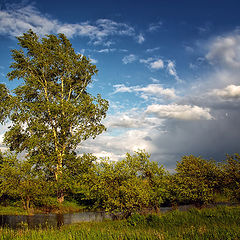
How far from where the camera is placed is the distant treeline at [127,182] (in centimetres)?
1959

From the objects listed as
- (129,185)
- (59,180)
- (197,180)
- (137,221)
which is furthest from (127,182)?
(59,180)

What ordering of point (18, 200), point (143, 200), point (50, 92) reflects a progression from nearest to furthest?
point (143, 200), point (18, 200), point (50, 92)

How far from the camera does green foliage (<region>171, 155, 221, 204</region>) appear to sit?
23.8 meters

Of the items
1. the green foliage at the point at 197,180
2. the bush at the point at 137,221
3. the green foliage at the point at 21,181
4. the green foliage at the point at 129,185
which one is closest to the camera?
the bush at the point at 137,221

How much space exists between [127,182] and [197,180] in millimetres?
9680

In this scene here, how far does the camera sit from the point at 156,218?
50.5 feet

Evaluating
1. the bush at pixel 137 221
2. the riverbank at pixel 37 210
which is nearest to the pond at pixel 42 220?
the riverbank at pixel 37 210

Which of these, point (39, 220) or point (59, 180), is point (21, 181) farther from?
point (39, 220)

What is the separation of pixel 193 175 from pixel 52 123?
22.2 m

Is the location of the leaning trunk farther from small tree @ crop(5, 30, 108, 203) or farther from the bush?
the bush

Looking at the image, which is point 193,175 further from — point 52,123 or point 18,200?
point 18,200

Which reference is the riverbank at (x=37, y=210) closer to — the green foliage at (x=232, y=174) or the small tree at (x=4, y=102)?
the small tree at (x=4, y=102)

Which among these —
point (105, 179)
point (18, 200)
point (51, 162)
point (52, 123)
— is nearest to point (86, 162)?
point (51, 162)

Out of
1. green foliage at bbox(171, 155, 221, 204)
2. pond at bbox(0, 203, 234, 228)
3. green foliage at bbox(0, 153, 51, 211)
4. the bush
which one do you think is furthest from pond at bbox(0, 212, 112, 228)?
green foliage at bbox(171, 155, 221, 204)
